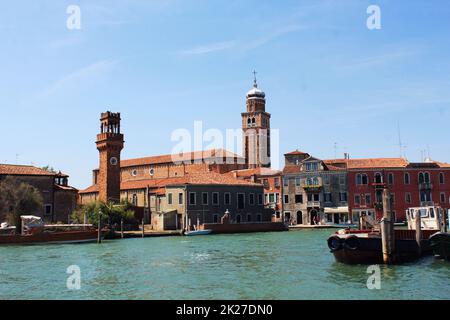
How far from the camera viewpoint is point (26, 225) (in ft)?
116

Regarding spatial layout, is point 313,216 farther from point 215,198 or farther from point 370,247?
point 370,247

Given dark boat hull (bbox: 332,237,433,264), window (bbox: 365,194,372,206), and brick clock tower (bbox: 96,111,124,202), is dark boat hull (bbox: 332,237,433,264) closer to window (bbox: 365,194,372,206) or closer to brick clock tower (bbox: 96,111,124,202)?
window (bbox: 365,194,372,206)

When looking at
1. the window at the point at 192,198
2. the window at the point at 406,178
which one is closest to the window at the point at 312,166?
the window at the point at 406,178

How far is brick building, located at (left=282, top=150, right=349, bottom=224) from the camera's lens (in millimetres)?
54366

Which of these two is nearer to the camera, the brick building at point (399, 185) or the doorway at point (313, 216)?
the brick building at point (399, 185)

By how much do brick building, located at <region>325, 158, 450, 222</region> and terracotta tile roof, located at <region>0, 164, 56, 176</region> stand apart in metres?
30.8

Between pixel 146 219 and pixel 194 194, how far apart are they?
304 inches

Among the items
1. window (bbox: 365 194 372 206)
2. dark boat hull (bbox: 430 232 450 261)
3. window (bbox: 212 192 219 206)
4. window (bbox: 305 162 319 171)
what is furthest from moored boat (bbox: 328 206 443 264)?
window (bbox: 305 162 319 171)

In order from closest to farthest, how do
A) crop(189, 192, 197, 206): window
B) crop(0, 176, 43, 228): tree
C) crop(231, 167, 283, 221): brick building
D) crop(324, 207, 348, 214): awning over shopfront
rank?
crop(0, 176, 43, 228): tree
crop(189, 192, 197, 206): window
crop(324, 207, 348, 214): awning over shopfront
crop(231, 167, 283, 221): brick building

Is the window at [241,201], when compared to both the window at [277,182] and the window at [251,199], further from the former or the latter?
the window at [277,182]

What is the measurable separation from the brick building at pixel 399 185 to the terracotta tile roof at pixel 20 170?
1214 inches

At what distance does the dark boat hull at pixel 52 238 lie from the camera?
3409 cm

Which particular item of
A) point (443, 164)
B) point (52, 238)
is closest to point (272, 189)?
point (443, 164)

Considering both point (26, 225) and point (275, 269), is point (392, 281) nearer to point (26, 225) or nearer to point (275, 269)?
point (275, 269)
